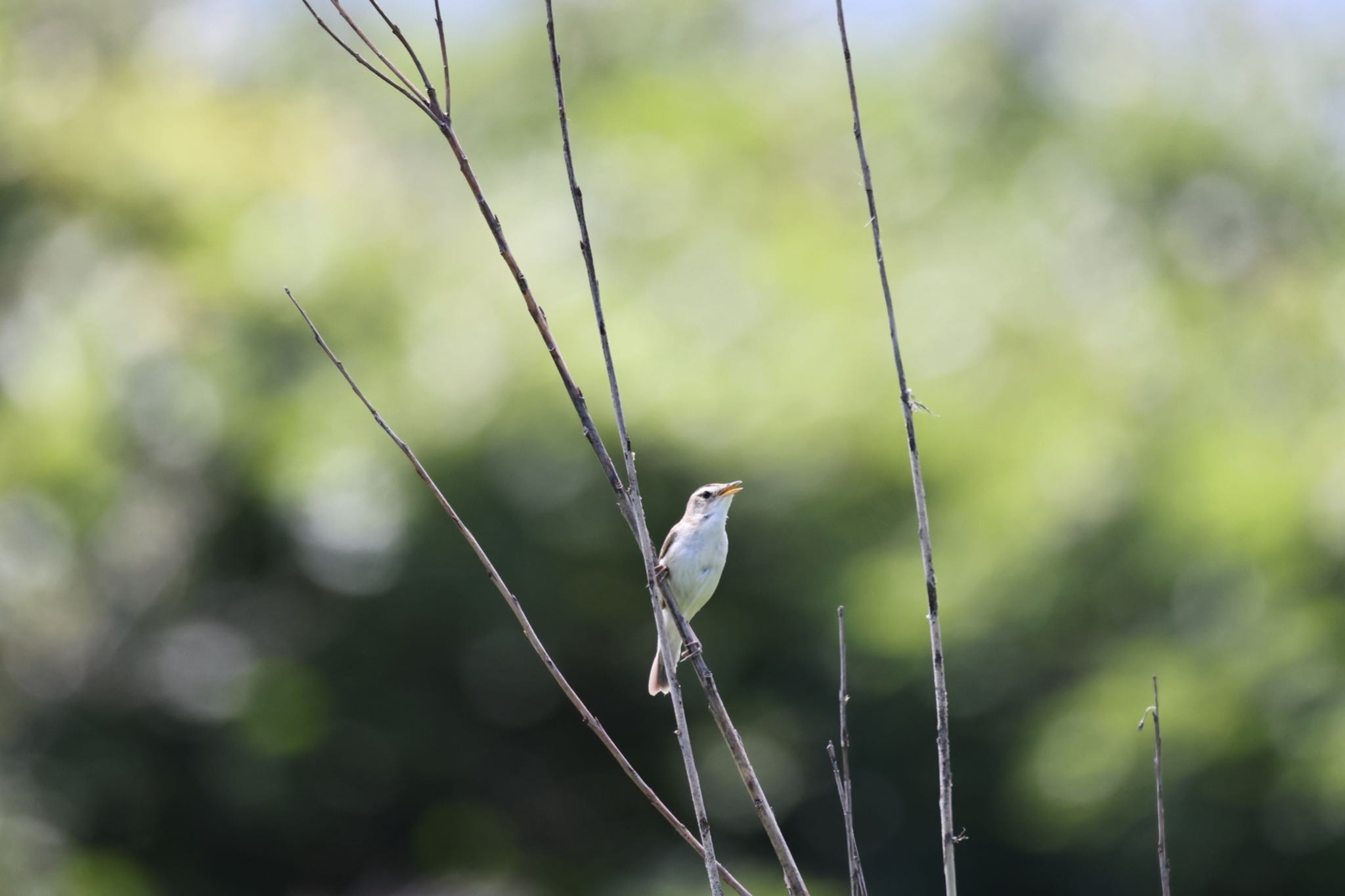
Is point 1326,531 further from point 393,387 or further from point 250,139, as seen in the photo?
point 250,139

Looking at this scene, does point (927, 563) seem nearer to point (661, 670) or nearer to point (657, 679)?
point (657, 679)

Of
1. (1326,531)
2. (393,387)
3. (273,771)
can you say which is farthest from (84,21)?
(1326,531)

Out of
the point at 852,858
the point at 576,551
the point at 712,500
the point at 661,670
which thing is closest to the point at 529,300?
the point at 852,858

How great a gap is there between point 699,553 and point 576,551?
12.4ft

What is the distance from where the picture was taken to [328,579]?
756cm

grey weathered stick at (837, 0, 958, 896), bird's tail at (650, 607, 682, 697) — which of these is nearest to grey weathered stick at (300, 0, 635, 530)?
grey weathered stick at (837, 0, 958, 896)

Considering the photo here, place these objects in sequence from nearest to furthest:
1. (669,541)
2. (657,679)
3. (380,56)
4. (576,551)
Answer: (380,56) → (657,679) → (669,541) → (576,551)

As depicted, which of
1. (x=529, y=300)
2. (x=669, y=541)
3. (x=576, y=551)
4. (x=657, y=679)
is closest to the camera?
(x=529, y=300)

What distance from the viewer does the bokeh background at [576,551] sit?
658cm

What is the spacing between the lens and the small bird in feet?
11.4

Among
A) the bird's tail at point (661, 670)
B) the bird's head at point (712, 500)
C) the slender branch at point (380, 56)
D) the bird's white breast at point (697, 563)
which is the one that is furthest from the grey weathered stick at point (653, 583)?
the bird's head at point (712, 500)

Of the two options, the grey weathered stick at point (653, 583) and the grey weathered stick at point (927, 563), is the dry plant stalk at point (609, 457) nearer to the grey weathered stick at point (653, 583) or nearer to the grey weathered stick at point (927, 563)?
the grey weathered stick at point (653, 583)

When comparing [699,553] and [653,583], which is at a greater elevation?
[653,583]

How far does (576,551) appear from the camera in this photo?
7211 mm
